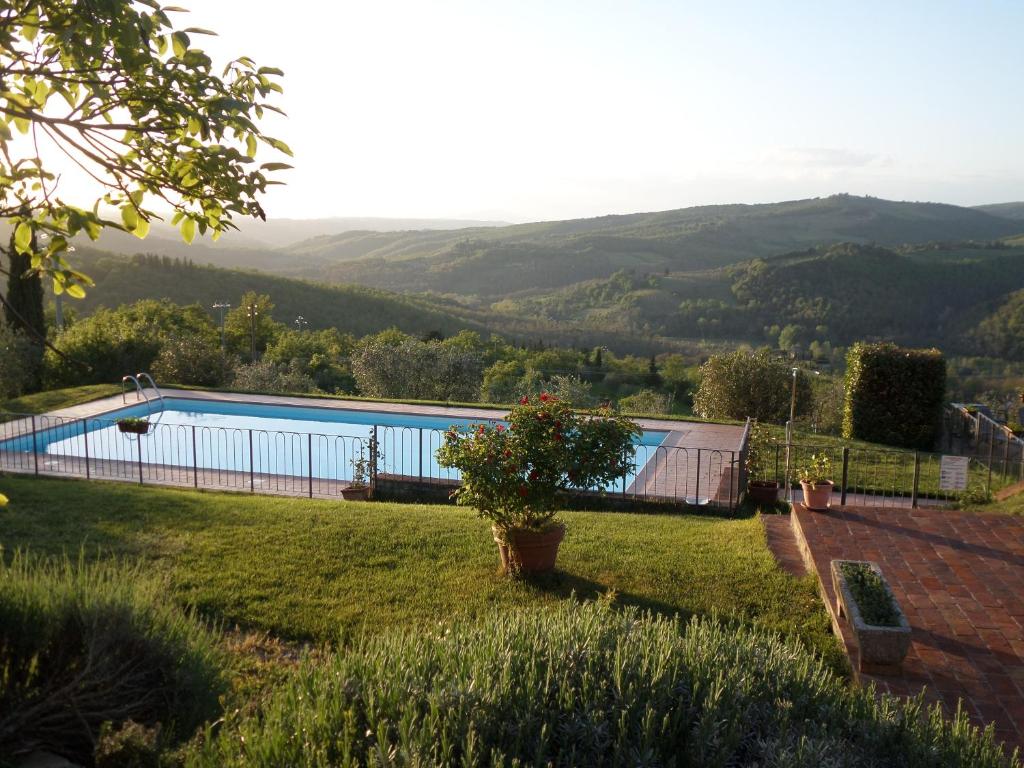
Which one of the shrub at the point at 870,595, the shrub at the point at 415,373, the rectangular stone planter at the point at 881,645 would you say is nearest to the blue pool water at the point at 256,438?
the shrub at the point at 415,373

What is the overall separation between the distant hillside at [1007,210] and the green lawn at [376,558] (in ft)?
324

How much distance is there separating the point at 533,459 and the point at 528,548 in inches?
26.1

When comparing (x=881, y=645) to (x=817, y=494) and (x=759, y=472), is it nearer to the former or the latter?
(x=817, y=494)

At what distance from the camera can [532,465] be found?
535cm

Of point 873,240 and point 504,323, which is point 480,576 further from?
point 873,240

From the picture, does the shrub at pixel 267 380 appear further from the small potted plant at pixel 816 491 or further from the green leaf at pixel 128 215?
the green leaf at pixel 128 215

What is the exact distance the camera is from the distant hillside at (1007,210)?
9161cm

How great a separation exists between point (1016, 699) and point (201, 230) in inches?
165

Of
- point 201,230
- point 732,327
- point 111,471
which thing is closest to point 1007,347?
point 732,327

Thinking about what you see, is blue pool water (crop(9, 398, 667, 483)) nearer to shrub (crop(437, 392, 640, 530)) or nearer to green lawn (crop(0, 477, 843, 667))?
green lawn (crop(0, 477, 843, 667))

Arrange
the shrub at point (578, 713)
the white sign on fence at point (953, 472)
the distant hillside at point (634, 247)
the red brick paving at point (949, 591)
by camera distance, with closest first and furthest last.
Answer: the shrub at point (578, 713) < the red brick paving at point (949, 591) < the white sign on fence at point (953, 472) < the distant hillside at point (634, 247)

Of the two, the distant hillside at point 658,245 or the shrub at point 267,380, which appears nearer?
the shrub at point 267,380

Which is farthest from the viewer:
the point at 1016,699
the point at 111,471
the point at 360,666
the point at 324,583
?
the point at 111,471

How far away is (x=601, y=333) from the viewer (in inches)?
1842
